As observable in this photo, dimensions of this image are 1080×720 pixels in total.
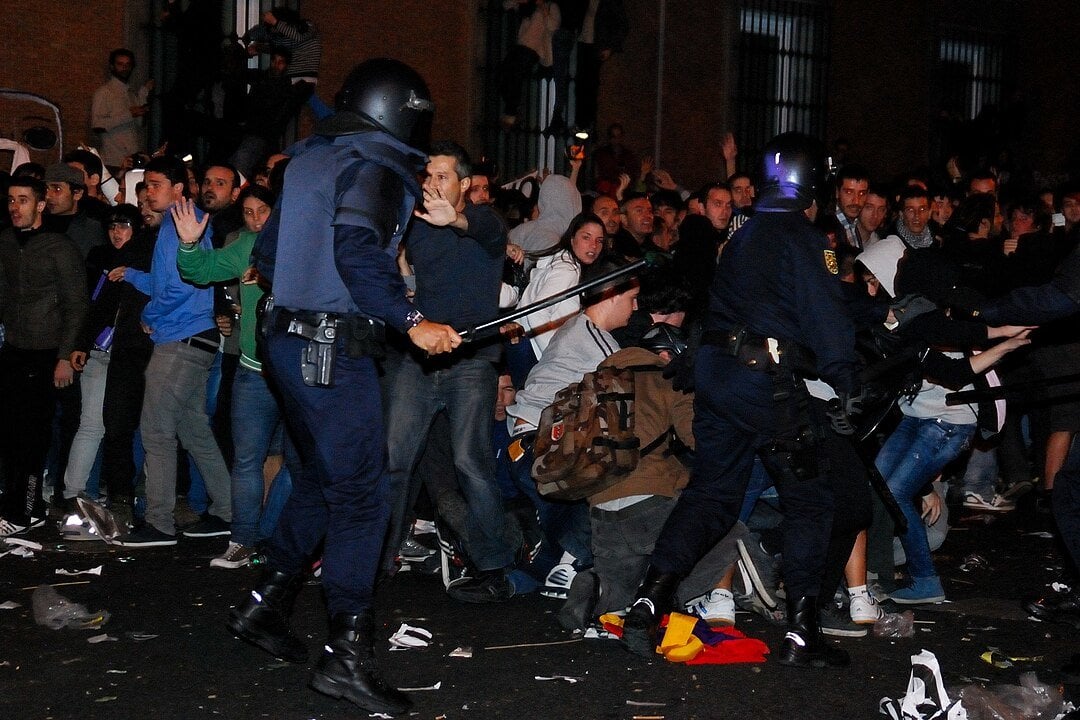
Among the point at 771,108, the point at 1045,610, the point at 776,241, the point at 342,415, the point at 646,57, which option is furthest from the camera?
the point at 771,108

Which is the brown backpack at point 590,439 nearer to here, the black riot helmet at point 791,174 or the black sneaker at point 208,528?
the black riot helmet at point 791,174

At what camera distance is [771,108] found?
64.6 ft

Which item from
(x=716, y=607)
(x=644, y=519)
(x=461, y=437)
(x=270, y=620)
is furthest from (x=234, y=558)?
(x=716, y=607)

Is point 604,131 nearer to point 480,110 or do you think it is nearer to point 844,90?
point 480,110

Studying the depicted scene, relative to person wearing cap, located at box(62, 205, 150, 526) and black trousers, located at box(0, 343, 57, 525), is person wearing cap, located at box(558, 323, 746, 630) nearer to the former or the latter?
person wearing cap, located at box(62, 205, 150, 526)

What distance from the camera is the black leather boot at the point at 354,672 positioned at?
4.88m

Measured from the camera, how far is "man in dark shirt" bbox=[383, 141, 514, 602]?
645 centimetres

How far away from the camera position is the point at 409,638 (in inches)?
229

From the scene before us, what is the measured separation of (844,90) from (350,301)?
16476mm

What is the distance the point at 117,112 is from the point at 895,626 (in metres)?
10.4

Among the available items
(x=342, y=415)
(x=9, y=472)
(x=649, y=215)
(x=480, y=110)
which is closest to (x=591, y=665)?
(x=342, y=415)

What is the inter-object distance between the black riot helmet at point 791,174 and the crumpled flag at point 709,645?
1781 millimetres

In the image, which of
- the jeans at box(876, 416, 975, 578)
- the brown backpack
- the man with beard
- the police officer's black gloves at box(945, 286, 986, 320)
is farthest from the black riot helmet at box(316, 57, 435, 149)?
the man with beard

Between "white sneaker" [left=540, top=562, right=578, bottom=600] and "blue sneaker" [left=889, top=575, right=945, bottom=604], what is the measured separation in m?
1.62
